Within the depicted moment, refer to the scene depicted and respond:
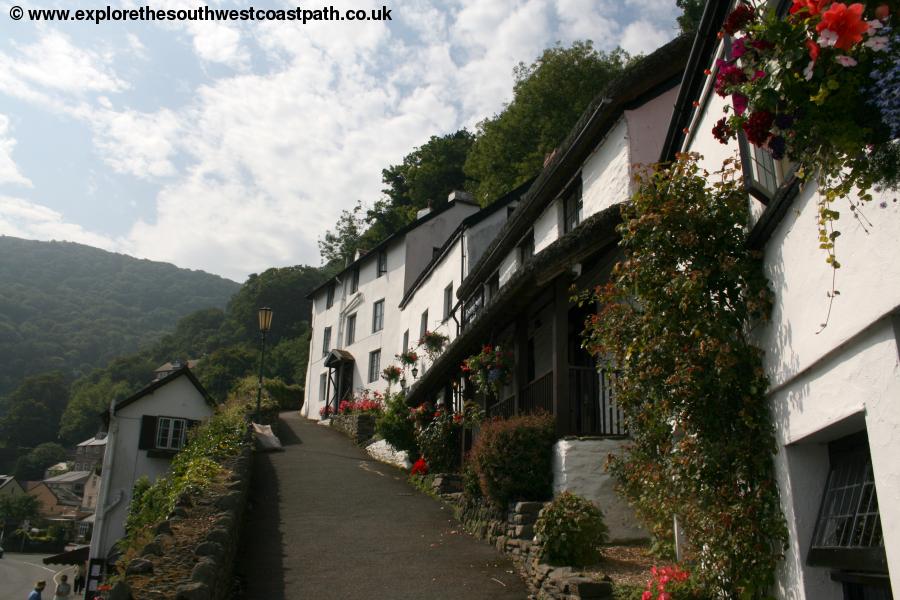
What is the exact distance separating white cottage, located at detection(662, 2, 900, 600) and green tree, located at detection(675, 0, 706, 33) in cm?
2616

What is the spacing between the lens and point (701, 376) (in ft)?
20.2

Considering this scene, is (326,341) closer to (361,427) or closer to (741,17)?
(361,427)

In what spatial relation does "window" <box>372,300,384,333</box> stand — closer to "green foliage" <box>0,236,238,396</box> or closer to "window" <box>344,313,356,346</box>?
"window" <box>344,313,356,346</box>

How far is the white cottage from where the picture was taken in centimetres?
424

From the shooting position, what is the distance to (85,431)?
8650 cm

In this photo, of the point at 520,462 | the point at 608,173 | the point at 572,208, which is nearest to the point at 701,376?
the point at 520,462

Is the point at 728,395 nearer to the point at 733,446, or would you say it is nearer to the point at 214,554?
the point at 733,446

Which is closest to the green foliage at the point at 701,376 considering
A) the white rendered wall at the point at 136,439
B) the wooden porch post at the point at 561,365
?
the wooden porch post at the point at 561,365

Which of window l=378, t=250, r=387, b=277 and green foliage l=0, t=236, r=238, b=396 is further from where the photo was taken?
green foliage l=0, t=236, r=238, b=396

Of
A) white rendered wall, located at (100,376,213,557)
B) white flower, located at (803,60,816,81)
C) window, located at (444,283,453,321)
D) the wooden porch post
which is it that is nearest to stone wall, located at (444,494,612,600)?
the wooden porch post

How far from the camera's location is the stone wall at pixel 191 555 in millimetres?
6400

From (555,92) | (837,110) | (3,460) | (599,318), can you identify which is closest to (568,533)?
(599,318)

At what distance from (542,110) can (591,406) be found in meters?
25.3

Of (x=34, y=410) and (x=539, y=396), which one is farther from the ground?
(x=34, y=410)
